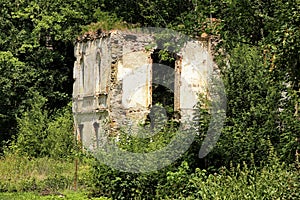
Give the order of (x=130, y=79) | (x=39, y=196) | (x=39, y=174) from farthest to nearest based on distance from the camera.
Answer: (x=130, y=79), (x=39, y=174), (x=39, y=196)

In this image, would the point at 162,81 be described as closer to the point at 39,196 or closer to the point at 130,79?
the point at 130,79

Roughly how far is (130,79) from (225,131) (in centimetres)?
1223

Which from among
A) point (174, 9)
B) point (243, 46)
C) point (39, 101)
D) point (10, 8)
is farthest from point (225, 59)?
point (10, 8)

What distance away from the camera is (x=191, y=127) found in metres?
15.0

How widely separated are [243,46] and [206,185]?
5045mm

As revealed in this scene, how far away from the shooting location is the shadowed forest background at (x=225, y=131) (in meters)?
11.3

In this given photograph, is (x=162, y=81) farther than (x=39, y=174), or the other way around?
(x=162, y=81)

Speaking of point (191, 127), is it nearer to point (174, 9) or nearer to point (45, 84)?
point (174, 9)

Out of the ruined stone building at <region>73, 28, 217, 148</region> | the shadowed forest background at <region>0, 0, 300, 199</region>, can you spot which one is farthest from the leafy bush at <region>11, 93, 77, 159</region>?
the ruined stone building at <region>73, 28, 217, 148</region>

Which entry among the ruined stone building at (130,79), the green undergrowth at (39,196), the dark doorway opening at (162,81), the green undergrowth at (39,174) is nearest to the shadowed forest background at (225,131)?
the green undergrowth at (39,174)

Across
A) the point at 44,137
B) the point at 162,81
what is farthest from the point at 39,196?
the point at 162,81

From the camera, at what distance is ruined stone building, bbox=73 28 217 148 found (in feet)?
85.8

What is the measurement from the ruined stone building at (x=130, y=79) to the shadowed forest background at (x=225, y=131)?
0.79m

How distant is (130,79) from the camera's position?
26500 millimetres
